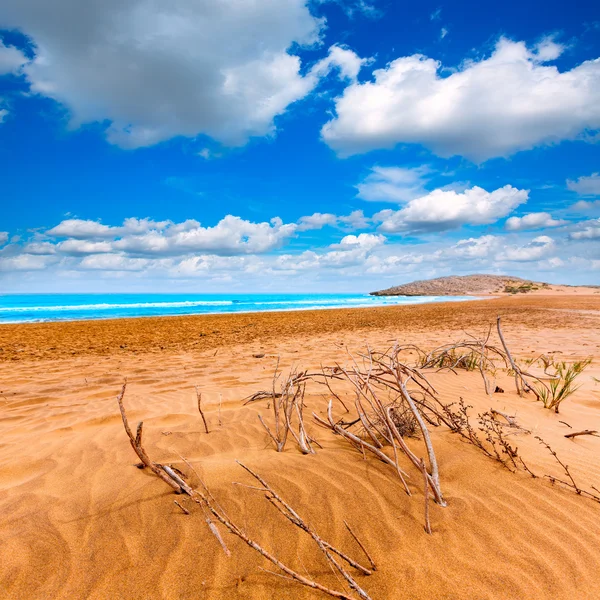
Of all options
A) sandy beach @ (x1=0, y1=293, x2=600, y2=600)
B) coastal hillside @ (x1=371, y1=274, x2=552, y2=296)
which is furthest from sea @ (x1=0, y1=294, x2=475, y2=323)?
sandy beach @ (x1=0, y1=293, x2=600, y2=600)

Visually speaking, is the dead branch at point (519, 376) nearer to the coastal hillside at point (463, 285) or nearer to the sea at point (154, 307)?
the sea at point (154, 307)

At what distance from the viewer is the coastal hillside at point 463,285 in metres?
70.6

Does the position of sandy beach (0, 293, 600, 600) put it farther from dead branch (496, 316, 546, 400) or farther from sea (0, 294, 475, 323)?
sea (0, 294, 475, 323)

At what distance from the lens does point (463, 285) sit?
75.4 meters

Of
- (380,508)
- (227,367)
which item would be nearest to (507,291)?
(227,367)

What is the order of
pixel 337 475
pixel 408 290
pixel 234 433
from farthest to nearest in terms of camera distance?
pixel 408 290 < pixel 234 433 < pixel 337 475

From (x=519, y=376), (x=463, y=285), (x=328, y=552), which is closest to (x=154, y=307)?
(x=519, y=376)

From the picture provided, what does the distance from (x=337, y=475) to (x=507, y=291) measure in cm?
7256

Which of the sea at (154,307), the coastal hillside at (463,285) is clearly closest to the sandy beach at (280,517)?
the sea at (154,307)

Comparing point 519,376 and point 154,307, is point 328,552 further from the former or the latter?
point 154,307

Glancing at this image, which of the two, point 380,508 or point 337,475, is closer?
point 380,508

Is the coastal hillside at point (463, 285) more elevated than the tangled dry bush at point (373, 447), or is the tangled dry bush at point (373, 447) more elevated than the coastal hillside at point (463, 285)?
the coastal hillside at point (463, 285)

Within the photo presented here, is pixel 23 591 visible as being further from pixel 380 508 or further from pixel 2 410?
pixel 2 410

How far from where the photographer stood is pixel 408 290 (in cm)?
7925
